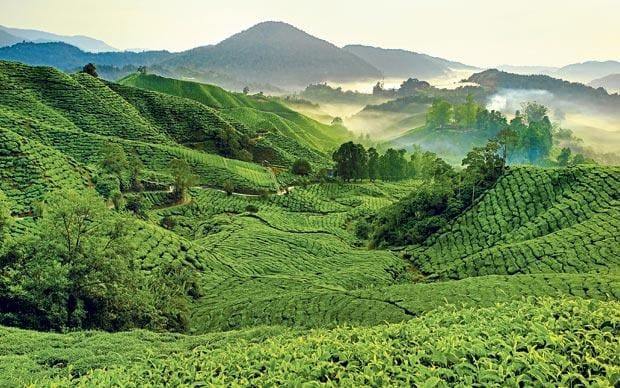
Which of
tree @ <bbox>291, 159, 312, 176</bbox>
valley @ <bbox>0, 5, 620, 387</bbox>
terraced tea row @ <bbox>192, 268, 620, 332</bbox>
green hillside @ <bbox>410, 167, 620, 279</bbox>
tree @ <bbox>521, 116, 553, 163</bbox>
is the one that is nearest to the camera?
valley @ <bbox>0, 5, 620, 387</bbox>

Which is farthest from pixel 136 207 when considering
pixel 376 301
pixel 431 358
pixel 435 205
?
pixel 431 358

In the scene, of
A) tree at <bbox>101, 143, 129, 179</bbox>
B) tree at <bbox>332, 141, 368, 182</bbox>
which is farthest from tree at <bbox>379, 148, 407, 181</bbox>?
tree at <bbox>101, 143, 129, 179</bbox>

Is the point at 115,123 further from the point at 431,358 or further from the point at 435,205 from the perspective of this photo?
the point at 431,358

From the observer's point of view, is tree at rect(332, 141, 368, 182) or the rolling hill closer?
the rolling hill

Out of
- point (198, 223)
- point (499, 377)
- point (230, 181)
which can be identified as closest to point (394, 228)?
point (198, 223)

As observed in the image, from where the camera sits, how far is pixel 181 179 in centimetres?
7569

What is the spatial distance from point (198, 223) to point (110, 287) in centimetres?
4227

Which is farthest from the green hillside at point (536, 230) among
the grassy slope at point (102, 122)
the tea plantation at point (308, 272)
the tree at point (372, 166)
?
the tree at point (372, 166)

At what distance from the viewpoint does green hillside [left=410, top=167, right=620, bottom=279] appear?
38.4 m

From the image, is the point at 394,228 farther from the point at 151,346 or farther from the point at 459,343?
the point at 459,343

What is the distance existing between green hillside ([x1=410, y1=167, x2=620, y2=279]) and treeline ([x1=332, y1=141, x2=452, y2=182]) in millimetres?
36410

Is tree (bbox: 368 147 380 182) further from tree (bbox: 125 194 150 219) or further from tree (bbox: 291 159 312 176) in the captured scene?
tree (bbox: 125 194 150 219)

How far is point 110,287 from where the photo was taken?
999 inches

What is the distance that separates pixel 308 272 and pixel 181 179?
40032 millimetres
